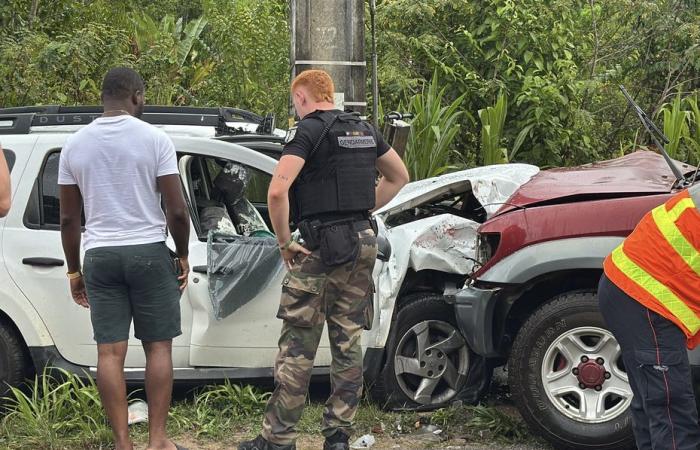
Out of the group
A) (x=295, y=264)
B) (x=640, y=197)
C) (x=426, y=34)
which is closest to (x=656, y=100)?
(x=426, y=34)

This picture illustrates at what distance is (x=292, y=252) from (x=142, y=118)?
1925mm

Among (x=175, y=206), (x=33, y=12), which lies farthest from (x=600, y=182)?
(x=33, y=12)

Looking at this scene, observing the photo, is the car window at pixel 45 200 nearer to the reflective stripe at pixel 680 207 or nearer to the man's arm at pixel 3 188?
the man's arm at pixel 3 188

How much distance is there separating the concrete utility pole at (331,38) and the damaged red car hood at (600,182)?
1429 millimetres

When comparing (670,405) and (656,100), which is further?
(656,100)

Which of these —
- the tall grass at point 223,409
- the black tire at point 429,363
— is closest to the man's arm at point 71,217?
the tall grass at point 223,409

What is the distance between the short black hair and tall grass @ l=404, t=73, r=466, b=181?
3.76 m

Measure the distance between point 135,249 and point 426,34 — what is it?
20.1 feet

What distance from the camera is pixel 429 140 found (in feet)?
28.1

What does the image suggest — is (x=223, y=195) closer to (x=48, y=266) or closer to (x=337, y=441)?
(x=48, y=266)

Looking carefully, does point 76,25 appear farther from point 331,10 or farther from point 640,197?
point 640,197

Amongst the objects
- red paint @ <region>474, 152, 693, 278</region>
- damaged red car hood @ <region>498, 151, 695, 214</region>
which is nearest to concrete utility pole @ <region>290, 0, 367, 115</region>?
damaged red car hood @ <region>498, 151, 695, 214</region>

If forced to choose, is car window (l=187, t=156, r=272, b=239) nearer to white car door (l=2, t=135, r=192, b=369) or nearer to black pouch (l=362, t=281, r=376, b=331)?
white car door (l=2, t=135, r=192, b=369)

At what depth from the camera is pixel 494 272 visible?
549 centimetres
